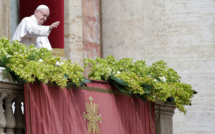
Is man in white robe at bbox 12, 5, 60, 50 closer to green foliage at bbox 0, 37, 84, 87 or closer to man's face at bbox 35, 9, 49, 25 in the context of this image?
man's face at bbox 35, 9, 49, 25

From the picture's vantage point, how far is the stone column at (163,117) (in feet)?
32.9

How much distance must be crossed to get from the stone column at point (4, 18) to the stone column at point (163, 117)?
3.42m

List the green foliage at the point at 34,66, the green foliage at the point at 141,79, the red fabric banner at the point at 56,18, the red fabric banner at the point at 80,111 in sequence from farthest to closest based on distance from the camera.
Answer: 1. the red fabric banner at the point at 56,18
2. the green foliage at the point at 141,79
3. the red fabric banner at the point at 80,111
4. the green foliage at the point at 34,66

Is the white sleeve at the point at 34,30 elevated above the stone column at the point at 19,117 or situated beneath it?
elevated above

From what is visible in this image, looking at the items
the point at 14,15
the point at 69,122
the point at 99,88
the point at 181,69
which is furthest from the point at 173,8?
the point at 69,122

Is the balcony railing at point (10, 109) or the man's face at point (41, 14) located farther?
the man's face at point (41, 14)

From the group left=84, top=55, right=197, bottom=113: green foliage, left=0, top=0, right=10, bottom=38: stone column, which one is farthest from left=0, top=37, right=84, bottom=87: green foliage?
left=0, top=0, right=10, bottom=38: stone column

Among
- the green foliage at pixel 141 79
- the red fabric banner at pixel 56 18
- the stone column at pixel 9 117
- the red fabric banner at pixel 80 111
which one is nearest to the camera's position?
the stone column at pixel 9 117

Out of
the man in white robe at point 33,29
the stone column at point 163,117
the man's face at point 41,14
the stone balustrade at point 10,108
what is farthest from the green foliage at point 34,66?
the man's face at point 41,14

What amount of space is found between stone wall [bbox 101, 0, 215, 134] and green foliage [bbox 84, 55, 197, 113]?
3.42 m

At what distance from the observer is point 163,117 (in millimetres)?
10180

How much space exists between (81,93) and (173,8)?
603 centimetres

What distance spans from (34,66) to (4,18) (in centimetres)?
488

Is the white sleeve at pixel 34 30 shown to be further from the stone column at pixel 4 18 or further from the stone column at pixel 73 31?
the stone column at pixel 73 31
